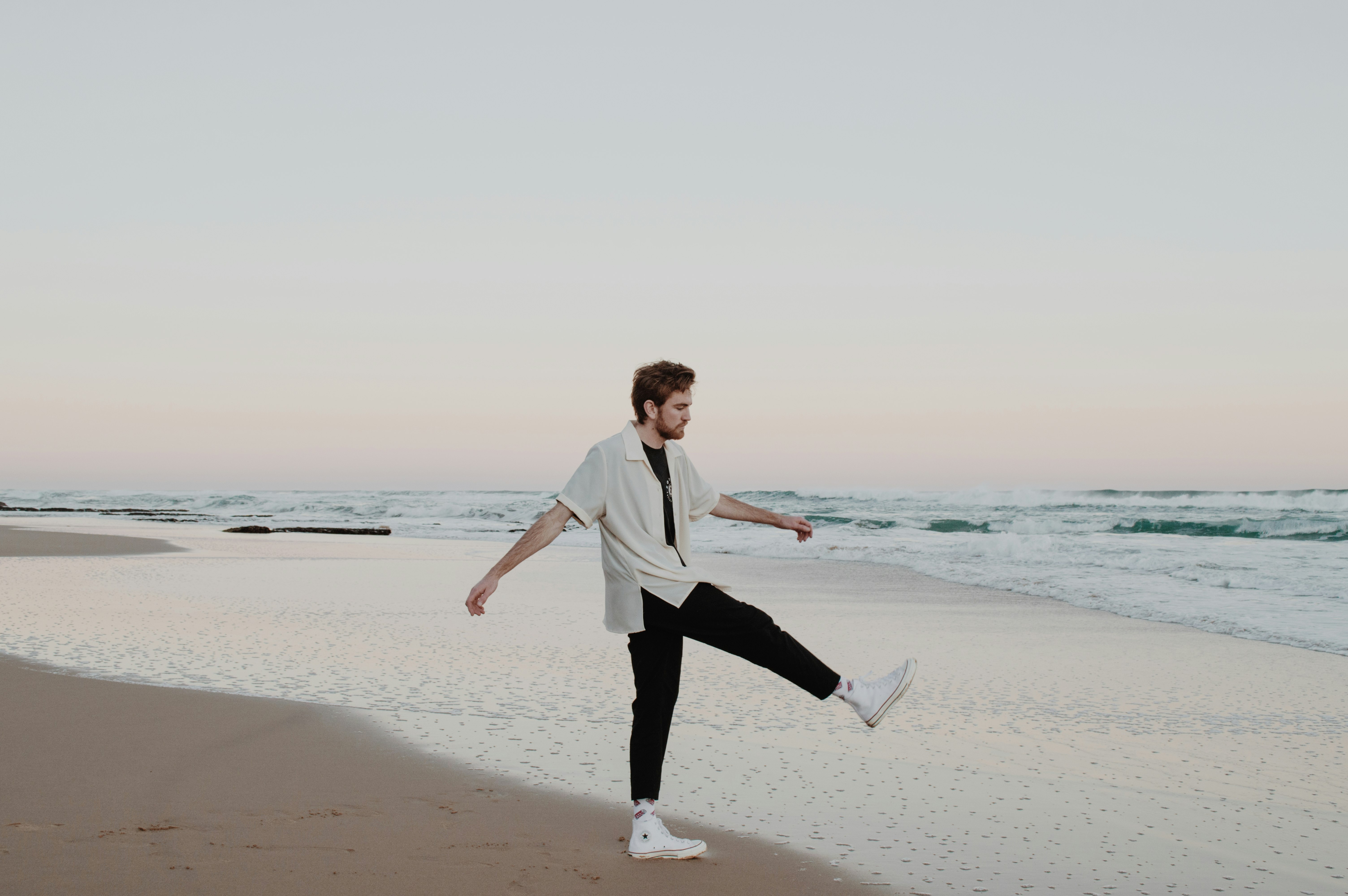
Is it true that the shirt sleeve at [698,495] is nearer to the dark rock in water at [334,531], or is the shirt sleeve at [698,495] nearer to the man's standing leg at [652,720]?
the man's standing leg at [652,720]

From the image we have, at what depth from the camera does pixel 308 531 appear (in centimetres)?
2714

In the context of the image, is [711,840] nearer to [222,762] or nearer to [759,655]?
[759,655]

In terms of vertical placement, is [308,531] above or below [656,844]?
below

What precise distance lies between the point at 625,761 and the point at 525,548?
1.50m

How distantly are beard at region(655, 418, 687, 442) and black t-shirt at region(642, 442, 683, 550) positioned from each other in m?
0.06

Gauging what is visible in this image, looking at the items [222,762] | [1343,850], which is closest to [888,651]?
[1343,850]

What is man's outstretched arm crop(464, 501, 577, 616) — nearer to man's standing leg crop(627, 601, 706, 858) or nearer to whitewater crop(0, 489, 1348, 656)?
man's standing leg crop(627, 601, 706, 858)

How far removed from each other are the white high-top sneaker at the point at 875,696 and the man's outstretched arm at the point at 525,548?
1.16 metres

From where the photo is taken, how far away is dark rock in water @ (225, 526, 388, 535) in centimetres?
2611

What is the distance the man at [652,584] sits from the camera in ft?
10.9

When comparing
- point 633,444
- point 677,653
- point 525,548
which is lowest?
point 677,653

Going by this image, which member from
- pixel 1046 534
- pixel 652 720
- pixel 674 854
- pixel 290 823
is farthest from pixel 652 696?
pixel 1046 534

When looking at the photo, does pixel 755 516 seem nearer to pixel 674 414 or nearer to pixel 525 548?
pixel 674 414

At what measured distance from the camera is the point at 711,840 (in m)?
3.37
